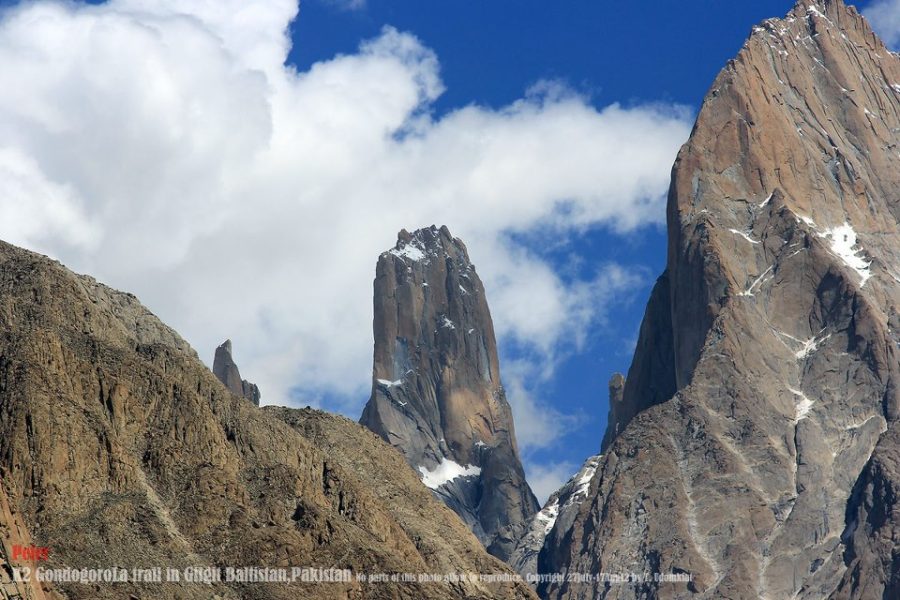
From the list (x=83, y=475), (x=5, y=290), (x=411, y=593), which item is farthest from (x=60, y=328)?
(x=411, y=593)

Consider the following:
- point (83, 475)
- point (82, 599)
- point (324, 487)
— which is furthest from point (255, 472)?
point (82, 599)

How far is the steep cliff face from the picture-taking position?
536 ft

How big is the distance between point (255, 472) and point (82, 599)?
117ft

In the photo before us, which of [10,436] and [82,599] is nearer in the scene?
[82,599]

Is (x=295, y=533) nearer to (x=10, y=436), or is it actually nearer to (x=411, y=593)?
(x=411, y=593)

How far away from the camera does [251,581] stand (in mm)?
167750

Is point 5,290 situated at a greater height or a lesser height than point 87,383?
greater

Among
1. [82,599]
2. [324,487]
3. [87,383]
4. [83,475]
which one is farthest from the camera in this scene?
[324,487]

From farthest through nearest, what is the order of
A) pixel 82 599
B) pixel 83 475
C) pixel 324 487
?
pixel 324 487 < pixel 83 475 < pixel 82 599

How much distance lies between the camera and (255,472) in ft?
611

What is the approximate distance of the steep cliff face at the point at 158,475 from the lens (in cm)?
16325

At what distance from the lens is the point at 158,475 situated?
17625 cm

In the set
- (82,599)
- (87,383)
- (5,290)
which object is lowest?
(82,599)

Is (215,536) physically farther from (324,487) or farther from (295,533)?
(324,487)
